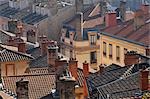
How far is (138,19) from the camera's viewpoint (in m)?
55.2

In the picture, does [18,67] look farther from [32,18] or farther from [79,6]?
[32,18]

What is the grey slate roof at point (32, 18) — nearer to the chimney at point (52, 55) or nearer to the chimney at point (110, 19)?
the chimney at point (110, 19)

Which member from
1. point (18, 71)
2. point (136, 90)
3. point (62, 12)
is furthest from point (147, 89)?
point (62, 12)

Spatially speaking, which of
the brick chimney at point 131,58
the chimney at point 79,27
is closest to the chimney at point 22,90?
the brick chimney at point 131,58

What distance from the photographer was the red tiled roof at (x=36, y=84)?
109ft

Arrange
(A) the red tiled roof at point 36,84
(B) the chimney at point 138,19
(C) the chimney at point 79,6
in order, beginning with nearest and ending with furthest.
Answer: (A) the red tiled roof at point 36,84 → (B) the chimney at point 138,19 → (C) the chimney at point 79,6

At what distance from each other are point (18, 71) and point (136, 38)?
17.5 metres

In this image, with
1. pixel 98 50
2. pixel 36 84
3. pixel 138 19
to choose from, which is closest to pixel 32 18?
pixel 98 50

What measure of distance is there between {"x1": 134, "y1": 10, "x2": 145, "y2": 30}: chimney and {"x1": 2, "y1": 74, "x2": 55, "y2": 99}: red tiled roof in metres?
21.0

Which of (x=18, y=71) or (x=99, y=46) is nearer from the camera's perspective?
(x=18, y=71)

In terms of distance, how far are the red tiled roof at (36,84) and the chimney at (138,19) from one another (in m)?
21.0

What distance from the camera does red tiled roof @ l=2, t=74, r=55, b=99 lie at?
33.4m

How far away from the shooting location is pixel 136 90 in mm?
30797

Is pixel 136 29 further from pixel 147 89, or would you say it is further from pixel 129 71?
pixel 147 89
